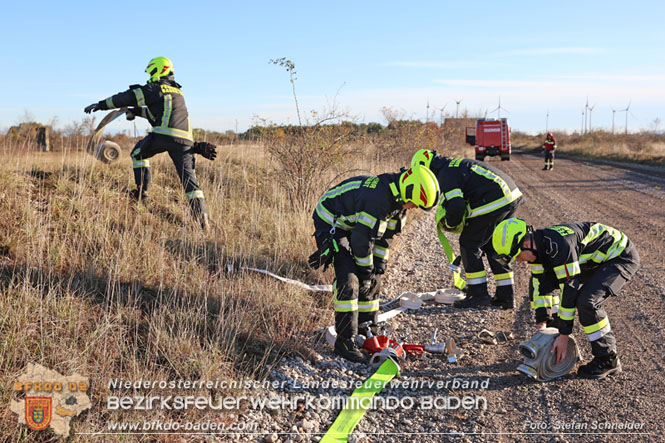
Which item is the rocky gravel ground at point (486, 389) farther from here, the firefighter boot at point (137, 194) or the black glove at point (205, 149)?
the firefighter boot at point (137, 194)

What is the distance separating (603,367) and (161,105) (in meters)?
6.24

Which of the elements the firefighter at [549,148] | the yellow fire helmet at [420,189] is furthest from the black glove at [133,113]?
the firefighter at [549,148]

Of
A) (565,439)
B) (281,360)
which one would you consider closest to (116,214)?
(281,360)

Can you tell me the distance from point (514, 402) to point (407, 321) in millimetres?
1766

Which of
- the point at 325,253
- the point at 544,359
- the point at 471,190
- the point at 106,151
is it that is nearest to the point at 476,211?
the point at 471,190

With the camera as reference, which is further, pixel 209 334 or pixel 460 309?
pixel 460 309

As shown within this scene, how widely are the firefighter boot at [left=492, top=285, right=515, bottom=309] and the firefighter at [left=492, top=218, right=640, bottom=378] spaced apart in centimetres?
150

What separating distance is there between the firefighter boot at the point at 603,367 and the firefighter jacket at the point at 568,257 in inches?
15.2

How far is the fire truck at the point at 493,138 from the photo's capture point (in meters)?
30.2

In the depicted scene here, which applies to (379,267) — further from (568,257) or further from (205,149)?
(205,149)

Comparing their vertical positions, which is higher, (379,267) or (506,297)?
(379,267)

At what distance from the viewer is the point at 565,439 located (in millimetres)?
3348

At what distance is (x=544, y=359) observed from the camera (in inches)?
162

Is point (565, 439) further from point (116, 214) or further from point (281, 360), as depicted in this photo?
point (116, 214)
